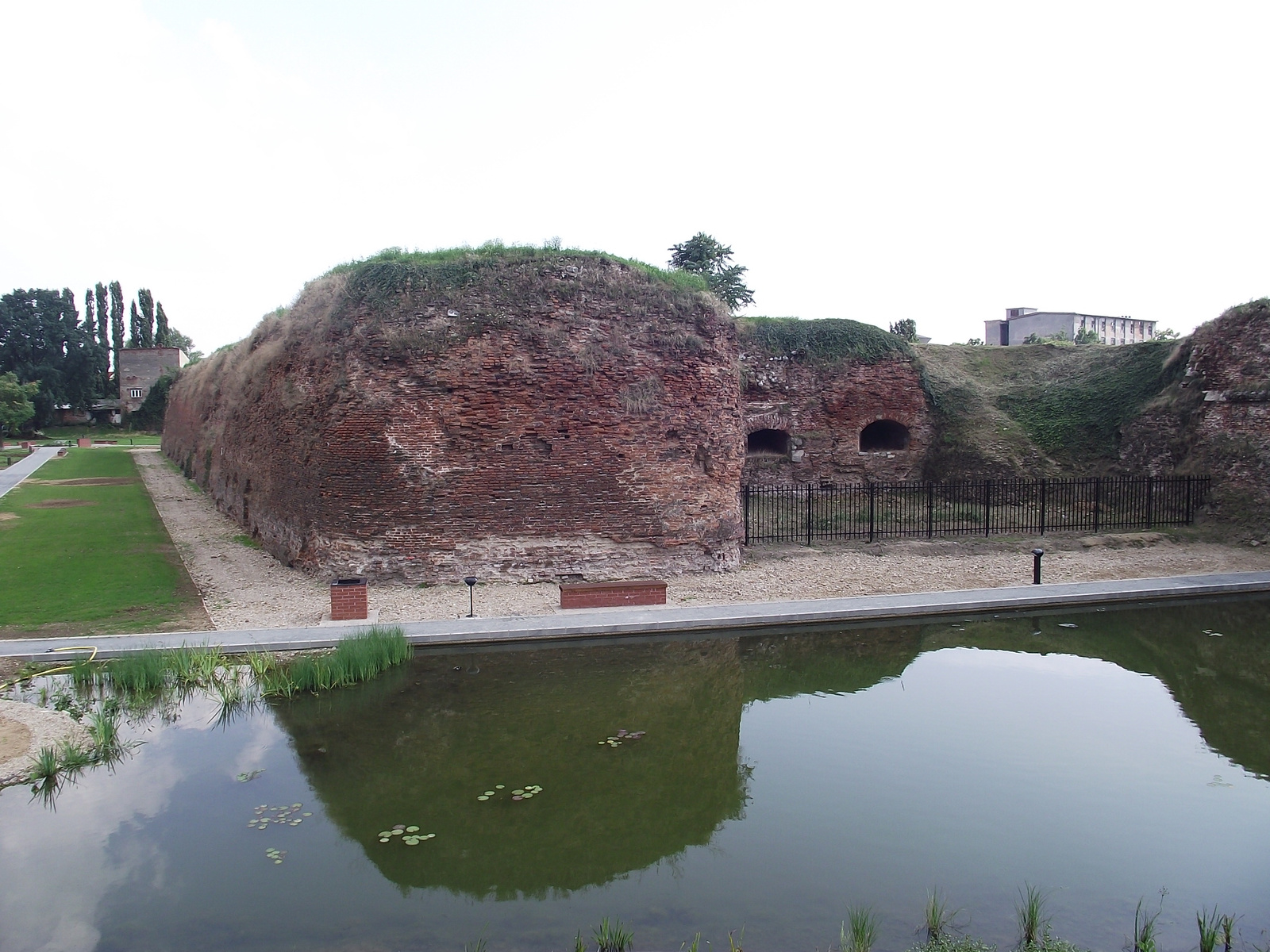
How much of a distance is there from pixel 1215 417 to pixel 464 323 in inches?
640

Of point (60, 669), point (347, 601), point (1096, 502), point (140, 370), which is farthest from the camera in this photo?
point (140, 370)

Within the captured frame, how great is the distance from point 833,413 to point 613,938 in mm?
18188

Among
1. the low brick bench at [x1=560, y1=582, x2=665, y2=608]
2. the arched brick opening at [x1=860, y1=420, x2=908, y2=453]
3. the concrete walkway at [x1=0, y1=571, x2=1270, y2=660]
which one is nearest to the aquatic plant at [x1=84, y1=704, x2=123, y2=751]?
the concrete walkway at [x1=0, y1=571, x2=1270, y2=660]

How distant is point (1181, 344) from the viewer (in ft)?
64.1

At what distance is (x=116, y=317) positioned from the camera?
64.1m

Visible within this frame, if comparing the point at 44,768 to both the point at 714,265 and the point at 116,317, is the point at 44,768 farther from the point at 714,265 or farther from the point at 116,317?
the point at 116,317

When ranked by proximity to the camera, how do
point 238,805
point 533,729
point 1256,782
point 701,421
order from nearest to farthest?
point 238,805
point 1256,782
point 533,729
point 701,421

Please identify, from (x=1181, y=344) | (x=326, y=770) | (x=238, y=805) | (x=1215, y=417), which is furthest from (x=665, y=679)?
(x=1181, y=344)

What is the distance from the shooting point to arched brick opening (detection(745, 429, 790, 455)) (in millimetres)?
21427

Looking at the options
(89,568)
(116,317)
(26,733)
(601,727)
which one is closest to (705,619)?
(601,727)

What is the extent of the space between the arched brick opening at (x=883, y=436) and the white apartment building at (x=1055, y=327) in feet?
69.2

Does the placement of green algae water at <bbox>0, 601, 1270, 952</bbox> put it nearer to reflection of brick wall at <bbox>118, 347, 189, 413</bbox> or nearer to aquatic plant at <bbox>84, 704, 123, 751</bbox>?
aquatic plant at <bbox>84, 704, 123, 751</bbox>

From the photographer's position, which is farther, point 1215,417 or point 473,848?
point 1215,417

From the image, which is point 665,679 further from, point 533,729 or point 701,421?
point 701,421
